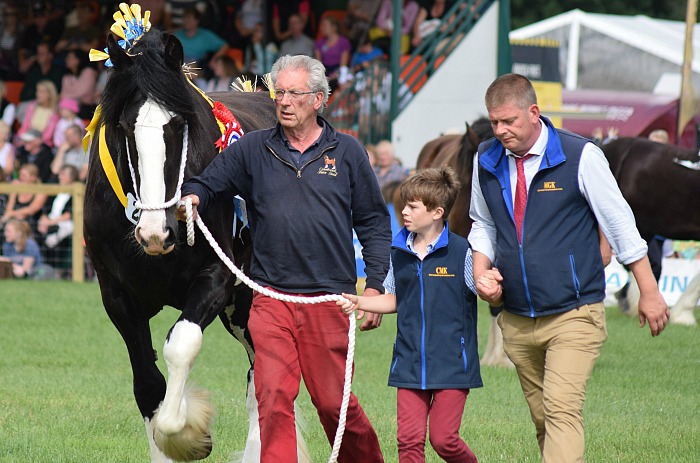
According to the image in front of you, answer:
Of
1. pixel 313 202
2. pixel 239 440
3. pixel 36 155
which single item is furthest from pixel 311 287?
pixel 36 155

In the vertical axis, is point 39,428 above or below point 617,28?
below

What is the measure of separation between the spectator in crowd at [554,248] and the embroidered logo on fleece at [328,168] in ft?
2.28

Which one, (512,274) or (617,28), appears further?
(617,28)

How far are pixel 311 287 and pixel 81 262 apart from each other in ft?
37.7

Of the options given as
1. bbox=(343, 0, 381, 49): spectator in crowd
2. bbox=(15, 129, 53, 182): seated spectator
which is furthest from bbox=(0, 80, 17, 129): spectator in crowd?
bbox=(343, 0, 381, 49): spectator in crowd

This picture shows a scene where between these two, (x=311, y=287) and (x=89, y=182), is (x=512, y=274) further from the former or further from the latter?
(x=89, y=182)

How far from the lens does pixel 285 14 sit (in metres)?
19.9

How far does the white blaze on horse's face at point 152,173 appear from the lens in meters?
5.02

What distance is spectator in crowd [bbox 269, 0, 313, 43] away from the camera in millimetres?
19547

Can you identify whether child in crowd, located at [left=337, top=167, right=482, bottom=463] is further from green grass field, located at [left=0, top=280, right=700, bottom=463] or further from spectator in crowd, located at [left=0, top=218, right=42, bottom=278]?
spectator in crowd, located at [left=0, top=218, right=42, bottom=278]

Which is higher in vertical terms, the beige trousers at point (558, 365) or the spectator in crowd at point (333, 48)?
the spectator in crowd at point (333, 48)

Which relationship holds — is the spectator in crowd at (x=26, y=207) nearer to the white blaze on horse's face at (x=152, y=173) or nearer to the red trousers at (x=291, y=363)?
the white blaze on horse's face at (x=152, y=173)

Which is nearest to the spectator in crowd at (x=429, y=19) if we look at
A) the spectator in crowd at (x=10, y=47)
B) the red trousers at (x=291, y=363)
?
the spectator in crowd at (x=10, y=47)

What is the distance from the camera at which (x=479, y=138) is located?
35.5 ft
